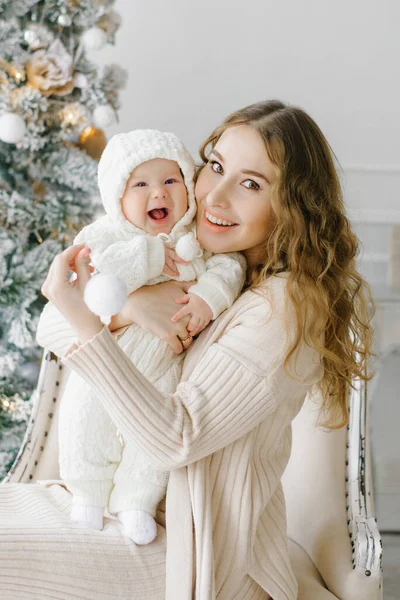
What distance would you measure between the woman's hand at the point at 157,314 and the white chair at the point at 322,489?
0.43 meters

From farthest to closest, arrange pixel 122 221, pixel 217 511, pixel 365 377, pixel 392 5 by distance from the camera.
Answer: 1. pixel 392 5
2. pixel 365 377
3. pixel 122 221
4. pixel 217 511

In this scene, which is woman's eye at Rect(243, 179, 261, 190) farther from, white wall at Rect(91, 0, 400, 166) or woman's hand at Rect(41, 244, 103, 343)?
white wall at Rect(91, 0, 400, 166)

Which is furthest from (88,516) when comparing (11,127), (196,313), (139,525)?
(11,127)

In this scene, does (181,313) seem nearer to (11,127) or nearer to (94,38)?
(11,127)

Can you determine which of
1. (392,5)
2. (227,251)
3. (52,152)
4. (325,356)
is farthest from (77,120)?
(392,5)

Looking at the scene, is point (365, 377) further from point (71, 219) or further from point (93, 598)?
point (71, 219)

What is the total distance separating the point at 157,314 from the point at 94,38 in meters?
1.47

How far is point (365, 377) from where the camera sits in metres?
1.67

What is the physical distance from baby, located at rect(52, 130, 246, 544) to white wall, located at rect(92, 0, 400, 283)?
2.33 metres

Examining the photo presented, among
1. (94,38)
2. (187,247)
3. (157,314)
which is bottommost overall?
(157,314)

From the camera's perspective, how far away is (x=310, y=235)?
1.50 metres

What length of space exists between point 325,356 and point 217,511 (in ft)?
1.17

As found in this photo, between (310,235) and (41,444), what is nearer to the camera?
(310,235)

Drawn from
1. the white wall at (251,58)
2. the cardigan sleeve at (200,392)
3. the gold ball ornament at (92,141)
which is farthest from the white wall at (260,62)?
the cardigan sleeve at (200,392)
